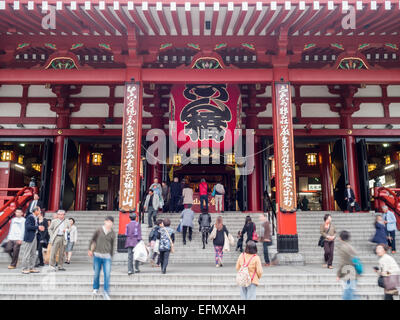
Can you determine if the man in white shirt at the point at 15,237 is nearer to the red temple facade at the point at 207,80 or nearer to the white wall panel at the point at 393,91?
the red temple facade at the point at 207,80

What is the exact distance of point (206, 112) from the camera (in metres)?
11.1

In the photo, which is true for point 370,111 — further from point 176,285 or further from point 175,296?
point 175,296

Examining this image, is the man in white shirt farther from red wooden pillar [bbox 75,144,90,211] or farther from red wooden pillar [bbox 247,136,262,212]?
red wooden pillar [bbox 247,136,262,212]

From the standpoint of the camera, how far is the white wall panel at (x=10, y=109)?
530 inches

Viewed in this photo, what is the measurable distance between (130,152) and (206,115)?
9.28 ft

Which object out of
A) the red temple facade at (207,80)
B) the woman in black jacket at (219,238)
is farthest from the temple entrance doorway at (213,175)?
the woman in black jacket at (219,238)

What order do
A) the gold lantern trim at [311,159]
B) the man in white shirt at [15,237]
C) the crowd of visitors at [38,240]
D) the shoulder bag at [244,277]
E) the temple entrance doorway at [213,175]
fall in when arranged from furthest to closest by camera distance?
the gold lantern trim at [311,159] < the temple entrance doorway at [213,175] < the man in white shirt at [15,237] < the crowd of visitors at [38,240] < the shoulder bag at [244,277]

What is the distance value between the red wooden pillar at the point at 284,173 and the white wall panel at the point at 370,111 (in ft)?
17.0

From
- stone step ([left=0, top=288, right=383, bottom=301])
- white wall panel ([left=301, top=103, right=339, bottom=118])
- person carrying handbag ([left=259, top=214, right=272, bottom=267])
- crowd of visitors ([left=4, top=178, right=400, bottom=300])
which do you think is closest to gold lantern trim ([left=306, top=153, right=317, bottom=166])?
white wall panel ([left=301, top=103, right=339, bottom=118])

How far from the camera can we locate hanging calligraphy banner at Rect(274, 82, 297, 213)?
31.1 feet

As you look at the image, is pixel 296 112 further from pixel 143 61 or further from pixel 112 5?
pixel 112 5

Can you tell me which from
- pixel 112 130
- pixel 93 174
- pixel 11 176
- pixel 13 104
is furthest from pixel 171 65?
pixel 11 176

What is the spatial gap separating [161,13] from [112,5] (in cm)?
118

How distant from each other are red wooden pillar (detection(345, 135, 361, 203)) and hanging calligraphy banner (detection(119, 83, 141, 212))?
8.18 metres
